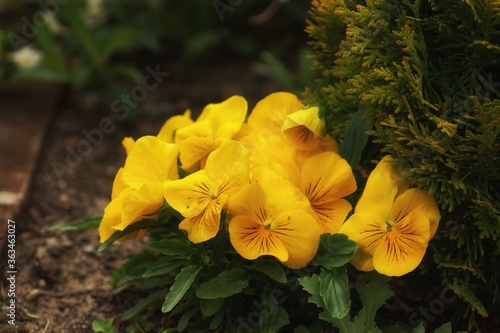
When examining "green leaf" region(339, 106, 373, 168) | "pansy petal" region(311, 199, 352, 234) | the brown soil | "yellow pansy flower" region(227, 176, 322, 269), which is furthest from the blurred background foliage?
"yellow pansy flower" region(227, 176, 322, 269)

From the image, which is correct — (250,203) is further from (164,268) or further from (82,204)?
(82,204)

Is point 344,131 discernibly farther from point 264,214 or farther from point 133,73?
point 133,73

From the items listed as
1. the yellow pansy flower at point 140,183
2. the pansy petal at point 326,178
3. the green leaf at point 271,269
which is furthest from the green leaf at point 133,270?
the pansy petal at point 326,178

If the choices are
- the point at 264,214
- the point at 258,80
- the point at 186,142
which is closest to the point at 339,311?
the point at 264,214

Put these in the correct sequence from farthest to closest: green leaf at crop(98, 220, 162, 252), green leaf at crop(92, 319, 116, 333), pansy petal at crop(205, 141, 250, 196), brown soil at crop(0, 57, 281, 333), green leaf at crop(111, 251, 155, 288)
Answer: brown soil at crop(0, 57, 281, 333), green leaf at crop(111, 251, 155, 288), green leaf at crop(92, 319, 116, 333), green leaf at crop(98, 220, 162, 252), pansy petal at crop(205, 141, 250, 196)

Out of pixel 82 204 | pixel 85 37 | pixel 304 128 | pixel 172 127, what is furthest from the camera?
pixel 85 37

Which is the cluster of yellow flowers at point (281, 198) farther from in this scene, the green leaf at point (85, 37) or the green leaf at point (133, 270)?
the green leaf at point (85, 37)

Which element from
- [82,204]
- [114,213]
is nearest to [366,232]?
[114,213]

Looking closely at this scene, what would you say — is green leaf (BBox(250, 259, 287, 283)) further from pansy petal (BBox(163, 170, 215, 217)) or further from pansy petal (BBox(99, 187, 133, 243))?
pansy petal (BBox(99, 187, 133, 243))
